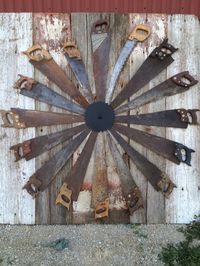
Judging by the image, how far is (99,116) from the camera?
410 cm

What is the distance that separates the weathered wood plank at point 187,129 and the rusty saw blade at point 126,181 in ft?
0.89

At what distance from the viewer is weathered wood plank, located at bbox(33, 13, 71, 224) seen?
4117 millimetres

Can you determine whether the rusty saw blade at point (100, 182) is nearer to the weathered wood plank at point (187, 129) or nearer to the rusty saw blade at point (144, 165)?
the rusty saw blade at point (144, 165)

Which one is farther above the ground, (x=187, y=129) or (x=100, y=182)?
(x=187, y=129)

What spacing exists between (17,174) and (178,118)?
4.32ft

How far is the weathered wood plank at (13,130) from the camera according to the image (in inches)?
162

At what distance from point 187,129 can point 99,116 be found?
0.70m

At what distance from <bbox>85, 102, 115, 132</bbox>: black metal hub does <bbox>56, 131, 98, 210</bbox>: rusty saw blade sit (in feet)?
0.22

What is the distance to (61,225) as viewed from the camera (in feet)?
13.6

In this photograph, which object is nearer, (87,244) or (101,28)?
(87,244)

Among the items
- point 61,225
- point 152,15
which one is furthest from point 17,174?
point 152,15

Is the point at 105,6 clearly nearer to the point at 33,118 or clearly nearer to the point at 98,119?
the point at 98,119

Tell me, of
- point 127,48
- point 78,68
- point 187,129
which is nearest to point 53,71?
point 78,68

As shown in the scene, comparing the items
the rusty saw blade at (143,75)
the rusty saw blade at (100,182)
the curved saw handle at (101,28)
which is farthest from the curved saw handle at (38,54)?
the rusty saw blade at (100,182)
